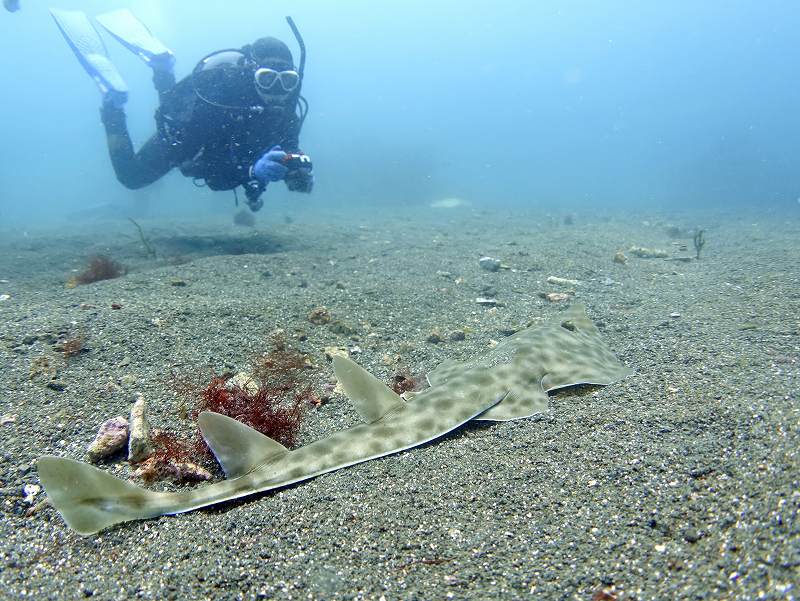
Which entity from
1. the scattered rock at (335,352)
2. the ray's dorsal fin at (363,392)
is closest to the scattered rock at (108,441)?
the ray's dorsal fin at (363,392)

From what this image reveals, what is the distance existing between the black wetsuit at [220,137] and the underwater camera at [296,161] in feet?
0.50

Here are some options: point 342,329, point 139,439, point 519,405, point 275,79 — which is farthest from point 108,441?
→ point 275,79

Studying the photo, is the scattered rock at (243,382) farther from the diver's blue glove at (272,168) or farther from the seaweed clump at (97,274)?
the diver's blue glove at (272,168)

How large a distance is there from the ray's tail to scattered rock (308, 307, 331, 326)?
11.0 feet

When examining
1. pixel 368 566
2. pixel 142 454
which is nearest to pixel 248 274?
pixel 142 454

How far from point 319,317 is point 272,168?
4522mm

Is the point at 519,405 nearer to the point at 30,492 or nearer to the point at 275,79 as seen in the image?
the point at 30,492

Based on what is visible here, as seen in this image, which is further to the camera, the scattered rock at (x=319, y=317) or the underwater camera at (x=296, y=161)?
the underwater camera at (x=296, y=161)

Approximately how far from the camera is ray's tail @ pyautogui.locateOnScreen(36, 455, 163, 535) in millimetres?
2246

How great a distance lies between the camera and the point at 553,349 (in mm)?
3838

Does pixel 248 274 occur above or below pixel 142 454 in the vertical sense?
above

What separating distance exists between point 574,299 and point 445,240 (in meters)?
6.99

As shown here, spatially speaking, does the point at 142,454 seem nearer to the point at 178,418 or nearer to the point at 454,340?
the point at 178,418

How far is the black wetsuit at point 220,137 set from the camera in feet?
32.4
